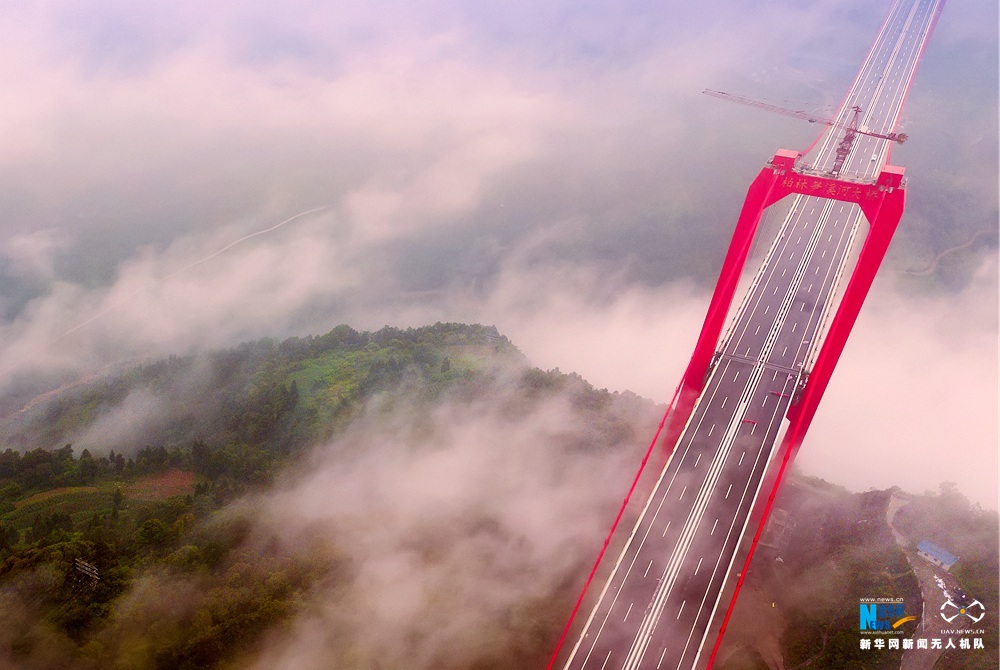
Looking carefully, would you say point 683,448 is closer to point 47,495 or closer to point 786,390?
point 786,390

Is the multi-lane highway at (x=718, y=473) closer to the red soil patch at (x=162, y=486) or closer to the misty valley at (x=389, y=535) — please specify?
the misty valley at (x=389, y=535)

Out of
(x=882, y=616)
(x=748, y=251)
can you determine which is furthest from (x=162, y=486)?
(x=882, y=616)

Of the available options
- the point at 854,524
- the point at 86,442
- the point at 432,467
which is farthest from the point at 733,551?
the point at 86,442

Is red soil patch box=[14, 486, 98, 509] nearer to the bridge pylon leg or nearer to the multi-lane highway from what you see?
the multi-lane highway

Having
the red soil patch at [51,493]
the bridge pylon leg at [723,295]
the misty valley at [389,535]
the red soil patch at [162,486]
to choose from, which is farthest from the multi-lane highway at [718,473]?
the red soil patch at [51,493]

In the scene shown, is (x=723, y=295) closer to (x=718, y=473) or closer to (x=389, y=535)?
(x=718, y=473)
